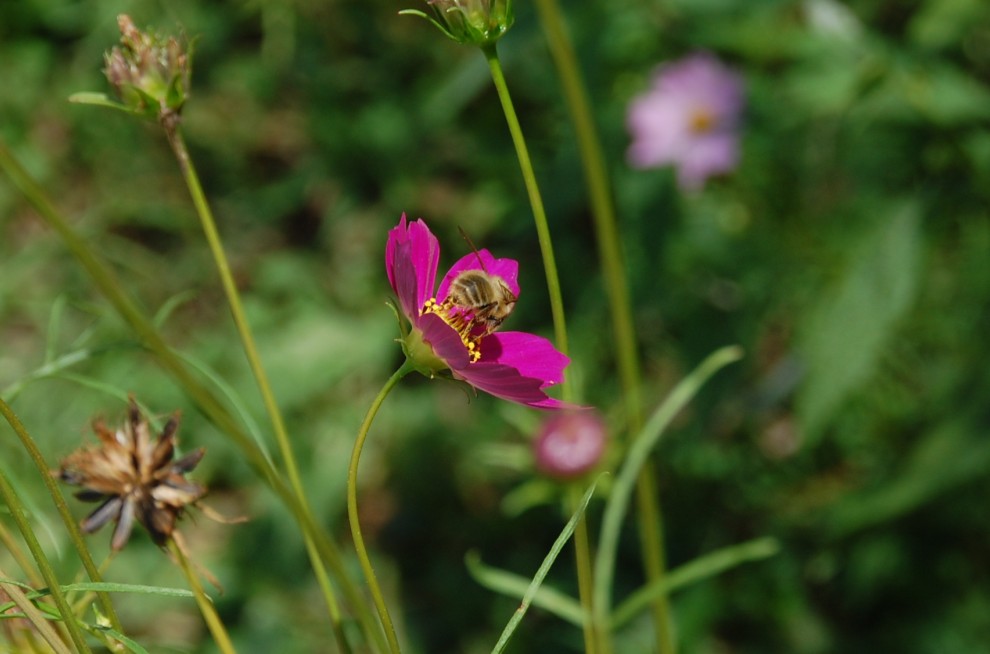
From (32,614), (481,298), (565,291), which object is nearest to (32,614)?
(32,614)

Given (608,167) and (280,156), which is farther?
(280,156)

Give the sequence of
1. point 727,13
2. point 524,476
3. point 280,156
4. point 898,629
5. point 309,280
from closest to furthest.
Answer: point 727,13 < point 898,629 < point 524,476 < point 309,280 < point 280,156

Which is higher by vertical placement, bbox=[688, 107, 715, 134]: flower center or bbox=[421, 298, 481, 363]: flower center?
bbox=[688, 107, 715, 134]: flower center

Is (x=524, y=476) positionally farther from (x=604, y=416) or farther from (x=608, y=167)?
(x=608, y=167)

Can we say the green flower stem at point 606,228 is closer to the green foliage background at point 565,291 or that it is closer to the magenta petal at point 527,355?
the magenta petal at point 527,355

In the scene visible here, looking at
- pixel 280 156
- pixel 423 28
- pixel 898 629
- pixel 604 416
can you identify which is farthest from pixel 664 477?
pixel 280 156

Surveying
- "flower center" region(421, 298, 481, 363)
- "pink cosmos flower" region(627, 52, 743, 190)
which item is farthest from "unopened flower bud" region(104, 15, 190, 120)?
"pink cosmos flower" region(627, 52, 743, 190)

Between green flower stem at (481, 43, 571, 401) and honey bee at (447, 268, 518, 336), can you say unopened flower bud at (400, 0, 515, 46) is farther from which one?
honey bee at (447, 268, 518, 336)
